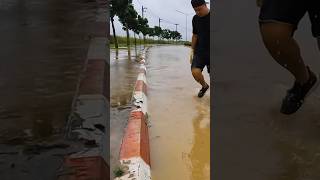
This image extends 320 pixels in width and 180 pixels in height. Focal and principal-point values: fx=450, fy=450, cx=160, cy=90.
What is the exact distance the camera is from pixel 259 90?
150 inches

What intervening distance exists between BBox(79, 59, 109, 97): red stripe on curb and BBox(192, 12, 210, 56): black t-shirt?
1218 millimetres

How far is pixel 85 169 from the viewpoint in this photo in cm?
260

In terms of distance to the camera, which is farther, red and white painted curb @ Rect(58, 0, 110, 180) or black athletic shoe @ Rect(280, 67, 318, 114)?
black athletic shoe @ Rect(280, 67, 318, 114)

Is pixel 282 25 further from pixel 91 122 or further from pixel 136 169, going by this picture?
pixel 91 122

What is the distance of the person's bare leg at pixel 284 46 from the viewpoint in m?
2.80

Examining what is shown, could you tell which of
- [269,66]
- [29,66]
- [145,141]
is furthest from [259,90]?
[29,66]

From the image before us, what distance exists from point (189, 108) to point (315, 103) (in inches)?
72.3

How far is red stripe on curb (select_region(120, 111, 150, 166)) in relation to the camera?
299 cm

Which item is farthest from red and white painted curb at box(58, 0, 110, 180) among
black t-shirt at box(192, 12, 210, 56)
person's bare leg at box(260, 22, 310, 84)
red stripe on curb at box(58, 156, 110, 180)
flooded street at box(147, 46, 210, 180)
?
person's bare leg at box(260, 22, 310, 84)

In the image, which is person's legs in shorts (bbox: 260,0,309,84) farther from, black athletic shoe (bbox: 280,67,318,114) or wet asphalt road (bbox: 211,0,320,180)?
wet asphalt road (bbox: 211,0,320,180)

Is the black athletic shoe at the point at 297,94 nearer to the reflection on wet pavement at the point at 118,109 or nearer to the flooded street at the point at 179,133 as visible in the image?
the flooded street at the point at 179,133

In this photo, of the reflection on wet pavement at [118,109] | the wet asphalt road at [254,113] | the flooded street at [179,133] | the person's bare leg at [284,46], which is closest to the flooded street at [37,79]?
the reflection on wet pavement at [118,109]

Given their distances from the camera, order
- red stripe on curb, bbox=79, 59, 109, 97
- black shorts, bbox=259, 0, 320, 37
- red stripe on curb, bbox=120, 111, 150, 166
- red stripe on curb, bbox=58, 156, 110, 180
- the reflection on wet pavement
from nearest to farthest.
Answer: red stripe on curb, bbox=58, 156, 110, 180
black shorts, bbox=259, 0, 320, 37
red stripe on curb, bbox=120, 111, 150, 166
the reflection on wet pavement
red stripe on curb, bbox=79, 59, 109, 97

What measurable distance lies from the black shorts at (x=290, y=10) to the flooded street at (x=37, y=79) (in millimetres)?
1580
